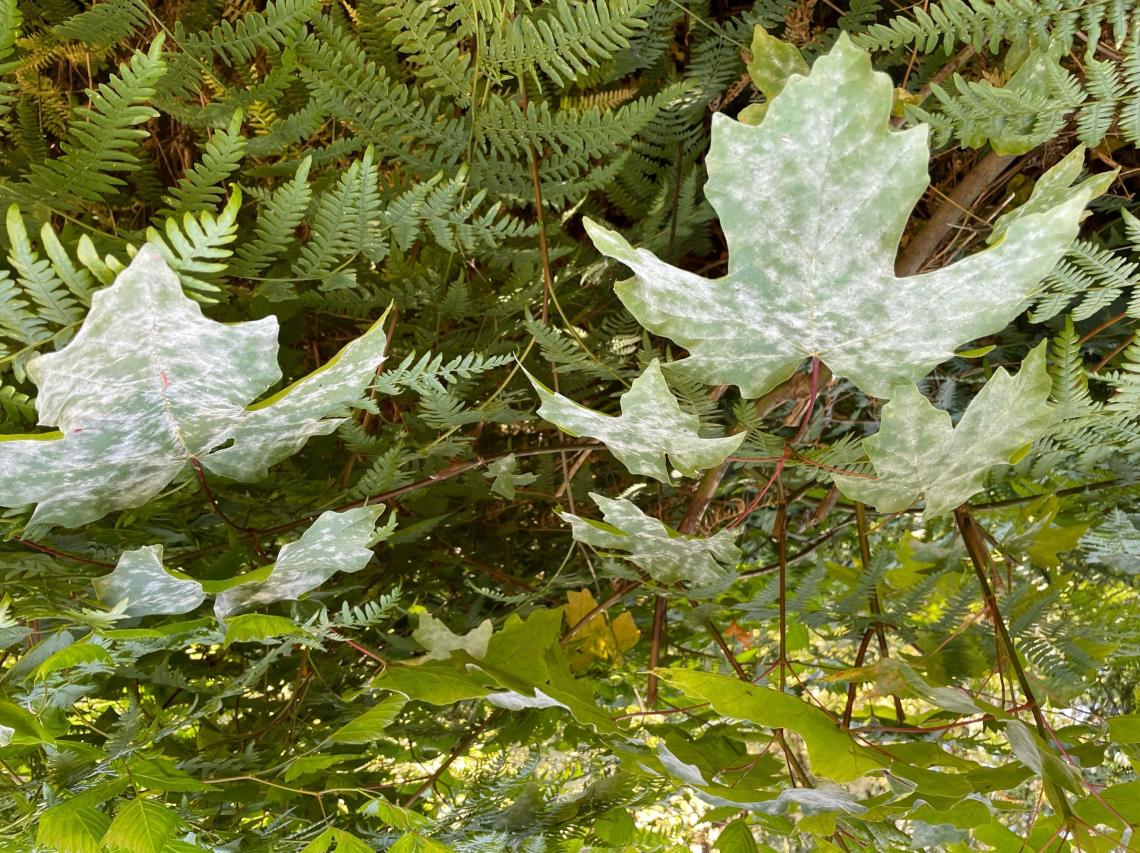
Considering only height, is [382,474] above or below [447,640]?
above

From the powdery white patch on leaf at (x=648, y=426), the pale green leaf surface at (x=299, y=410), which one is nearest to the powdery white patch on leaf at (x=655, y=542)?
the powdery white patch on leaf at (x=648, y=426)

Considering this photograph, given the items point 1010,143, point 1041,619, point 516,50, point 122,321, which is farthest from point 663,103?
point 1041,619

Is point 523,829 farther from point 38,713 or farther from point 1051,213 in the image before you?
point 1051,213

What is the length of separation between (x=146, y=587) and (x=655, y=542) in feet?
1.02

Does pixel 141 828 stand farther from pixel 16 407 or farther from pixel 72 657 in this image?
pixel 16 407

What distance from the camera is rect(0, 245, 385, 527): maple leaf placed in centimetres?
34

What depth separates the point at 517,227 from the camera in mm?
614

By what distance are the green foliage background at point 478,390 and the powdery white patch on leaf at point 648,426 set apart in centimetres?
9

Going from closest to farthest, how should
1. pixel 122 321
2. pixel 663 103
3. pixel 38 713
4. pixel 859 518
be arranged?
1. pixel 122 321
2. pixel 38 713
3. pixel 663 103
4. pixel 859 518

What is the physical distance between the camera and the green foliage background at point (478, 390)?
50cm

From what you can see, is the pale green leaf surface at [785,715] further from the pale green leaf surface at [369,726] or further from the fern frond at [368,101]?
the fern frond at [368,101]

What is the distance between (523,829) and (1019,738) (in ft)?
1.40

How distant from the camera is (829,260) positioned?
383 mm

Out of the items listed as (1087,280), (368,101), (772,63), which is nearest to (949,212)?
(1087,280)
